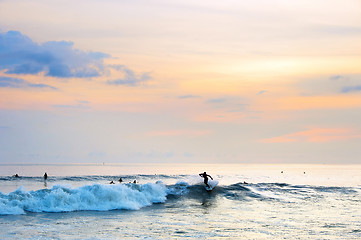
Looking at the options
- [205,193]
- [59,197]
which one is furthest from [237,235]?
[205,193]

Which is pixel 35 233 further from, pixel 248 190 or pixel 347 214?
pixel 248 190

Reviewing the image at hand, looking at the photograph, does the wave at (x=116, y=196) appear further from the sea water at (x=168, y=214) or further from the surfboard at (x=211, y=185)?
the surfboard at (x=211, y=185)

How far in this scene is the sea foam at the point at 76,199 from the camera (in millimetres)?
24406

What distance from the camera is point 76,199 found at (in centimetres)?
2656

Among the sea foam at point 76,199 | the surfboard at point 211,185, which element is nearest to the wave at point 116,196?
the sea foam at point 76,199

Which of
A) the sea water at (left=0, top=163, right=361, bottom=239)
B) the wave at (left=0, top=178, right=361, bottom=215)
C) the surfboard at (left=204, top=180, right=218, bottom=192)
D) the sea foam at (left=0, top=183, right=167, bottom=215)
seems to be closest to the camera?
the sea water at (left=0, top=163, right=361, bottom=239)

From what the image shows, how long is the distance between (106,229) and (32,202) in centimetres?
809

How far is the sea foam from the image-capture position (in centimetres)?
2441

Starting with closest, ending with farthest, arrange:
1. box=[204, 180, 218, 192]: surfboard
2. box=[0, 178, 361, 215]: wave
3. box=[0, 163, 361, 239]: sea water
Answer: box=[0, 163, 361, 239]: sea water, box=[0, 178, 361, 215]: wave, box=[204, 180, 218, 192]: surfboard

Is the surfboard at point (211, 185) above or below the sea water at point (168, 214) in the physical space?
above

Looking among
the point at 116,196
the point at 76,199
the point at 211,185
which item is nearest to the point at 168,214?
the point at 116,196

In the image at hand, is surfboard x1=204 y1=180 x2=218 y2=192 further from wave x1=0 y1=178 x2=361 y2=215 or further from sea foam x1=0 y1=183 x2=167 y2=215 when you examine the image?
sea foam x1=0 y1=183 x2=167 y2=215

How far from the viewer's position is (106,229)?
19359mm

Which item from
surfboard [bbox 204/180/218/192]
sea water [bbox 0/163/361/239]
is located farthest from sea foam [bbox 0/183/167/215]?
surfboard [bbox 204/180/218/192]
